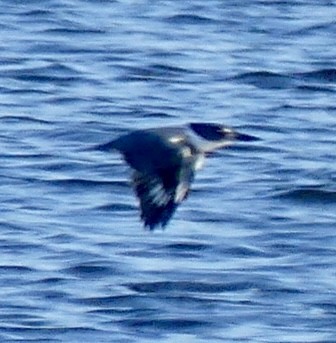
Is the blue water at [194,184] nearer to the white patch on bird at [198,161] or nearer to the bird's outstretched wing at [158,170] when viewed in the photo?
the bird's outstretched wing at [158,170]

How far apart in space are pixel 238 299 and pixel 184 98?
348cm

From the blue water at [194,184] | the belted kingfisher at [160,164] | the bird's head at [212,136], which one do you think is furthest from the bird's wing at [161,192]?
the blue water at [194,184]

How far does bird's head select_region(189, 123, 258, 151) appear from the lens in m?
7.03

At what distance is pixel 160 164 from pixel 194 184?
4.51 meters

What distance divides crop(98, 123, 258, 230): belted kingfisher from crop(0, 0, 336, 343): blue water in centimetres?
207

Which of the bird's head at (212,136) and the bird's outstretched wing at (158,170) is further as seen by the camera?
the bird's head at (212,136)

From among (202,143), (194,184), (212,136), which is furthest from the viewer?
(194,184)

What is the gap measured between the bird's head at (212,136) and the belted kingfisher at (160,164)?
0.01 meters

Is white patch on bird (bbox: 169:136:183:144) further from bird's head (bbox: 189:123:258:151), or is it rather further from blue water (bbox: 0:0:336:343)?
blue water (bbox: 0:0:336:343)

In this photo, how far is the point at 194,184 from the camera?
11375 millimetres

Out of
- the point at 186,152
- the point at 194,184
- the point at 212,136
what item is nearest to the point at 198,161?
the point at 186,152

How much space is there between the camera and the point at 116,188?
11.3 meters

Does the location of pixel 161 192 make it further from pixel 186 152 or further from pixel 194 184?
pixel 194 184

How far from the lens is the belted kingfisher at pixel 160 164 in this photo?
22.5 ft
